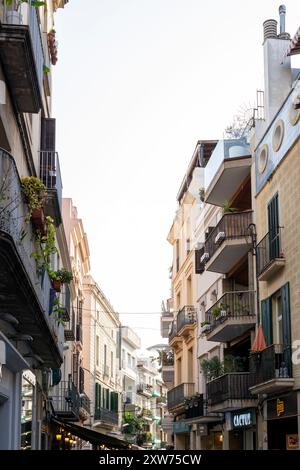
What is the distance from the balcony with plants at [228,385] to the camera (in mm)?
22812

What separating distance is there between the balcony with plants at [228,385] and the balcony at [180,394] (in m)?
8.46

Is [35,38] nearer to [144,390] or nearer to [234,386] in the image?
[234,386]

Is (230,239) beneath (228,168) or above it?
beneath

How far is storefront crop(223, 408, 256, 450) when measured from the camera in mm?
22703

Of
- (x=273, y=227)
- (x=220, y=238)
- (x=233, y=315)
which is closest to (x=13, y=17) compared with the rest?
(x=273, y=227)

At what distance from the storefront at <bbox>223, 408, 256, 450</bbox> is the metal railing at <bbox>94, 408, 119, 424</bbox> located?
2433 centimetres

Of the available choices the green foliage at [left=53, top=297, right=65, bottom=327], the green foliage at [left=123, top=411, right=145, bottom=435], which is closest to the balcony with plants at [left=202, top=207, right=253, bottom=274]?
the green foliage at [left=53, top=297, right=65, bottom=327]

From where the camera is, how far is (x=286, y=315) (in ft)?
63.2

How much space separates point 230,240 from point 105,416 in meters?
31.9

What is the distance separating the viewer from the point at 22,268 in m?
10.4

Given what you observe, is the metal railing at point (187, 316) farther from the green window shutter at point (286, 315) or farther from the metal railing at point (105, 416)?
the metal railing at point (105, 416)

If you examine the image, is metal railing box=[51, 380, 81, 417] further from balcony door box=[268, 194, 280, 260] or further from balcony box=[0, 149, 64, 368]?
balcony box=[0, 149, 64, 368]

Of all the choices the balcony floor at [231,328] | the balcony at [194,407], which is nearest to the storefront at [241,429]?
the balcony floor at [231,328]

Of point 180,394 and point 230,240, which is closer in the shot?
point 230,240
